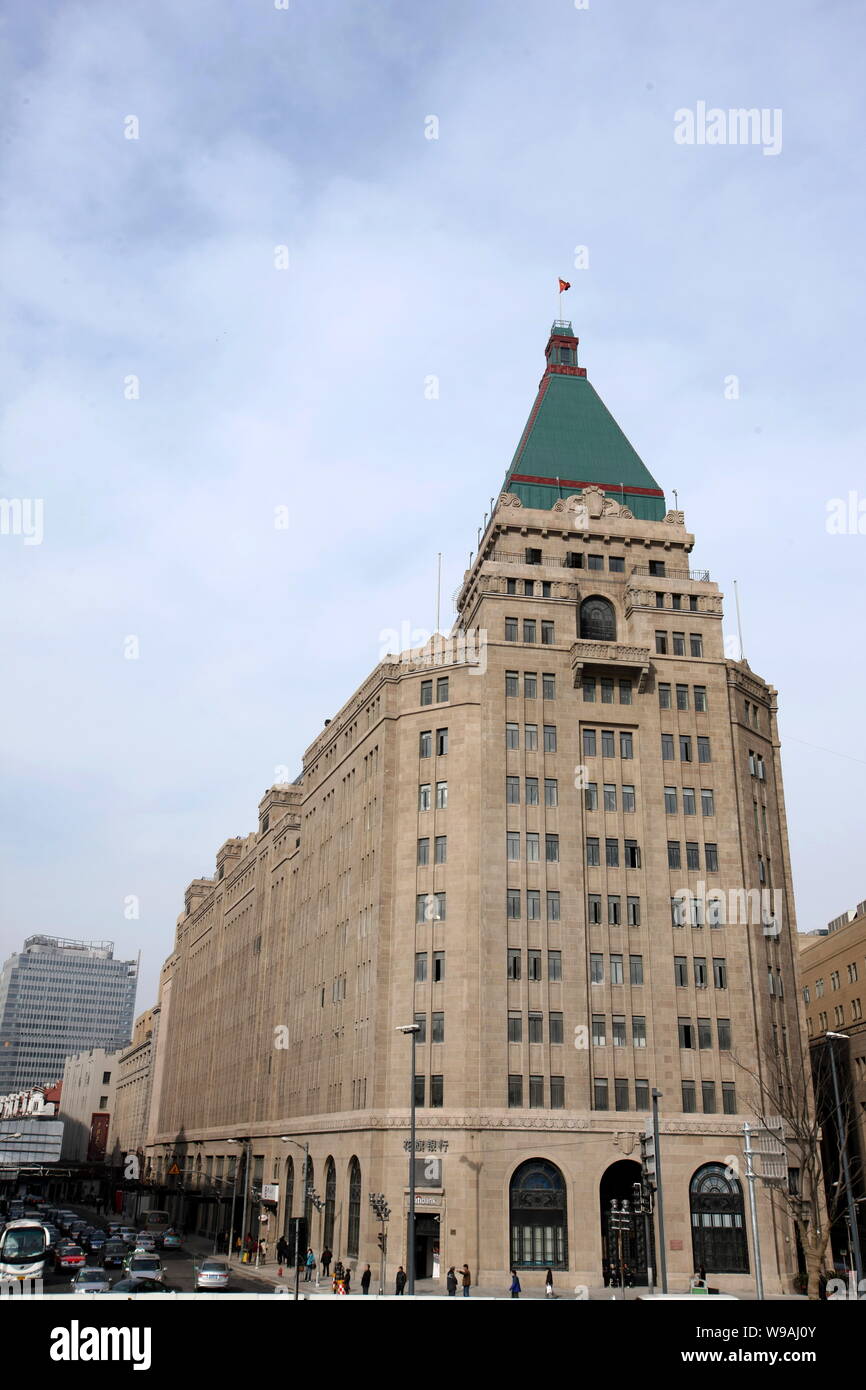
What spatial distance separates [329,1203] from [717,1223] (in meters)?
23.2

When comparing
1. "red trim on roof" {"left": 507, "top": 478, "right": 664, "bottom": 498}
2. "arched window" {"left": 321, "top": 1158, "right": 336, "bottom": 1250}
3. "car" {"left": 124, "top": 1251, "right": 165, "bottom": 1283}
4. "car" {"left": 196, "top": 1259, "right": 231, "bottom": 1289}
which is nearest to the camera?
"car" {"left": 124, "top": 1251, "right": 165, "bottom": 1283}

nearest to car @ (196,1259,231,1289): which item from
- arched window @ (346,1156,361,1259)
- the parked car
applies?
arched window @ (346,1156,361,1259)

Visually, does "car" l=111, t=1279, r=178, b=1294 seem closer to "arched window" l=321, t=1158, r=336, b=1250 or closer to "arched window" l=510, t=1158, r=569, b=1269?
"arched window" l=510, t=1158, r=569, b=1269

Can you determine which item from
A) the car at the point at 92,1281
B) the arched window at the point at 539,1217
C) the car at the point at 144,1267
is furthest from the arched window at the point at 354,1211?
the car at the point at 92,1281

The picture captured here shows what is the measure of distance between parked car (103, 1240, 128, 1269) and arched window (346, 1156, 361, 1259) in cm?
1291

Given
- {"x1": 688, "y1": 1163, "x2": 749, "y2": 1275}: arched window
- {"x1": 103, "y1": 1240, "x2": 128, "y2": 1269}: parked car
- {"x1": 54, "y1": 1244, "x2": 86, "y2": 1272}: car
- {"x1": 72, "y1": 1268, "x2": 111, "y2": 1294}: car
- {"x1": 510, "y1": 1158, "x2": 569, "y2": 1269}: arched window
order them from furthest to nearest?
{"x1": 103, "y1": 1240, "x2": 128, "y2": 1269}: parked car < {"x1": 54, "y1": 1244, "x2": 86, "y2": 1272}: car < {"x1": 688, "y1": 1163, "x2": 749, "y2": 1275}: arched window < {"x1": 510, "y1": 1158, "x2": 569, "y2": 1269}: arched window < {"x1": 72, "y1": 1268, "x2": 111, "y2": 1294}: car

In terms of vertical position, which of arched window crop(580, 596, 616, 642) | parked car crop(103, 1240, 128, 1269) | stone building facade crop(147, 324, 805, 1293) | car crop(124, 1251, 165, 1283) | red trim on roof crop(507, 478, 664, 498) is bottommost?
parked car crop(103, 1240, 128, 1269)

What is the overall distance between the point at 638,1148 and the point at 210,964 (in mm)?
81780

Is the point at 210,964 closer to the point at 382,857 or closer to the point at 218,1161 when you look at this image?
the point at 218,1161

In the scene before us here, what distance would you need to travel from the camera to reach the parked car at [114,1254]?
210ft

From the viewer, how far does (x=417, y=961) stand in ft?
218

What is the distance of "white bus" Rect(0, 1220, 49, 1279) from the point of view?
150 ft
